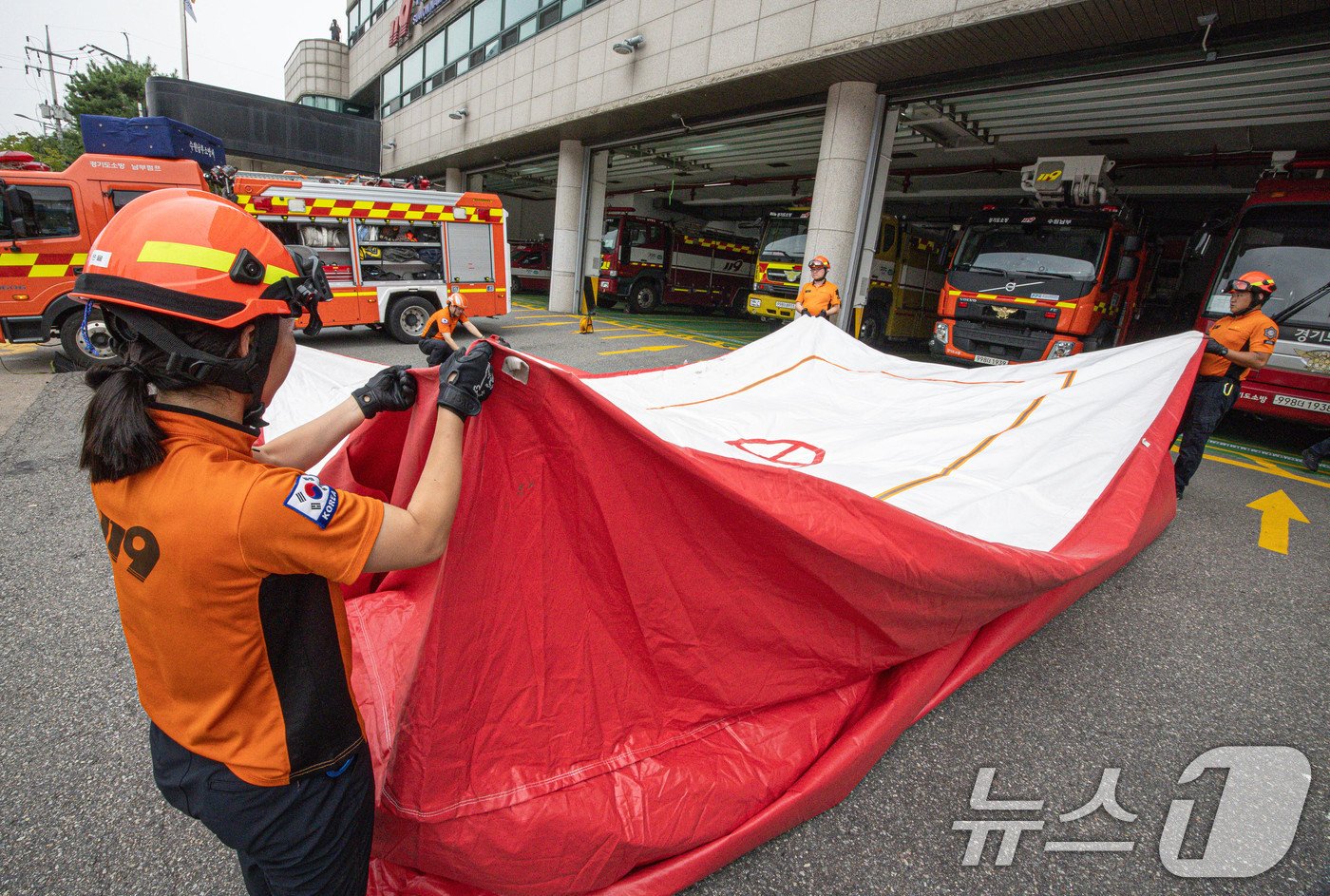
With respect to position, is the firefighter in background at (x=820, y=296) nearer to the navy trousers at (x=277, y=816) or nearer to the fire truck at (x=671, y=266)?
the navy trousers at (x=277, y=816)

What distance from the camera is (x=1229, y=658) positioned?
8.73 feet

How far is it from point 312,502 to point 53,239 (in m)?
8.76

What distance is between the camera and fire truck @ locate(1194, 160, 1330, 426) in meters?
5.82

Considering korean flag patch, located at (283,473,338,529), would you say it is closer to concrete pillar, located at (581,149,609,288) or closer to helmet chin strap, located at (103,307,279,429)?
helmet chin strap, located at (103,307,279,429)

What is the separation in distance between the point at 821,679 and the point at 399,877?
4.08 feet

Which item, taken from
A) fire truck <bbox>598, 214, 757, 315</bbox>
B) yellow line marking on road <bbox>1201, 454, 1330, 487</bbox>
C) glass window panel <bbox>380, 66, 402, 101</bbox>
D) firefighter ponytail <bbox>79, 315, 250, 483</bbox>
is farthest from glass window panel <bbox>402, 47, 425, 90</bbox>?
firefighter ponytail <bbox>79, 315, 250, 483</bbox>

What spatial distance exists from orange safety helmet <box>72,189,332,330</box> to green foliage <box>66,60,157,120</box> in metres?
41.9

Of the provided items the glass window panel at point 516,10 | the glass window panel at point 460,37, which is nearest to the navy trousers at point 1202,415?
the glass window panel at point 516,10

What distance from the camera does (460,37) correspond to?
646 inches

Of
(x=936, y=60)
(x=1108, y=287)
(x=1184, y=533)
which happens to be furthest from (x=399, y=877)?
(x=1108, y=287)

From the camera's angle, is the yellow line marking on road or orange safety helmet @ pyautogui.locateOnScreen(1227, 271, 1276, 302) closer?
orange safety helmet @ pyautogui.locateOnScreen(1227, 271, 1276, 302)

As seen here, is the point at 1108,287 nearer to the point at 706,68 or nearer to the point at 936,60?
the point at 936,60

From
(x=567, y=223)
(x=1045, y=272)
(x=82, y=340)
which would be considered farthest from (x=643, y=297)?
(x=82, y=340)

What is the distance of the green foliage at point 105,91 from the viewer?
99.3 feet
